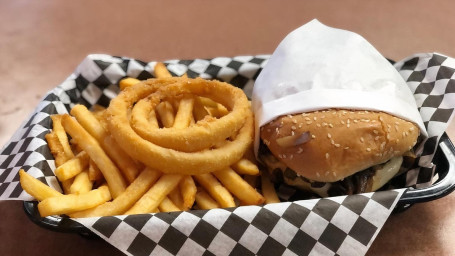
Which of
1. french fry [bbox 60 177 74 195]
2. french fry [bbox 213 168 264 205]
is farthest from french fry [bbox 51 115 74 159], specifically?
french fry [bbox 213 168 264 205]

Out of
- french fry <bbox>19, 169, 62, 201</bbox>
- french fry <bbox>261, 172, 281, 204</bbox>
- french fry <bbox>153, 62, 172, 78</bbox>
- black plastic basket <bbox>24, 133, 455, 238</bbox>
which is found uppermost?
french fry <bbox>153, 62, 172, 78</bbox>

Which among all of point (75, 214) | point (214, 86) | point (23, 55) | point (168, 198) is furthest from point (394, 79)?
point (23, 55)

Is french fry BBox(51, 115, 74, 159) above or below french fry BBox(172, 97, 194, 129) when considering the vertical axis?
below

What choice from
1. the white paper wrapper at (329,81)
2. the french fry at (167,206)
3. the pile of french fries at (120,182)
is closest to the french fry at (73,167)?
the pile of french fries at (120,182)

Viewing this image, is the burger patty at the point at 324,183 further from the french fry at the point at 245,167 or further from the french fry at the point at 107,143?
the french fry at the point at 107,143

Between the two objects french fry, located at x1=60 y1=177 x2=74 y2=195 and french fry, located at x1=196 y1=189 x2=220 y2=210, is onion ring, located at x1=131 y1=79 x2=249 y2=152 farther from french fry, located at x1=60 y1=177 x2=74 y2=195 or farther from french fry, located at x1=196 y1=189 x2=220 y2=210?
french fry, located at x1=60 y1=177 x2=74 y2=195

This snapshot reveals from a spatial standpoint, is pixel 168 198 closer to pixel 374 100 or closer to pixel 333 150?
pixel 333 150
